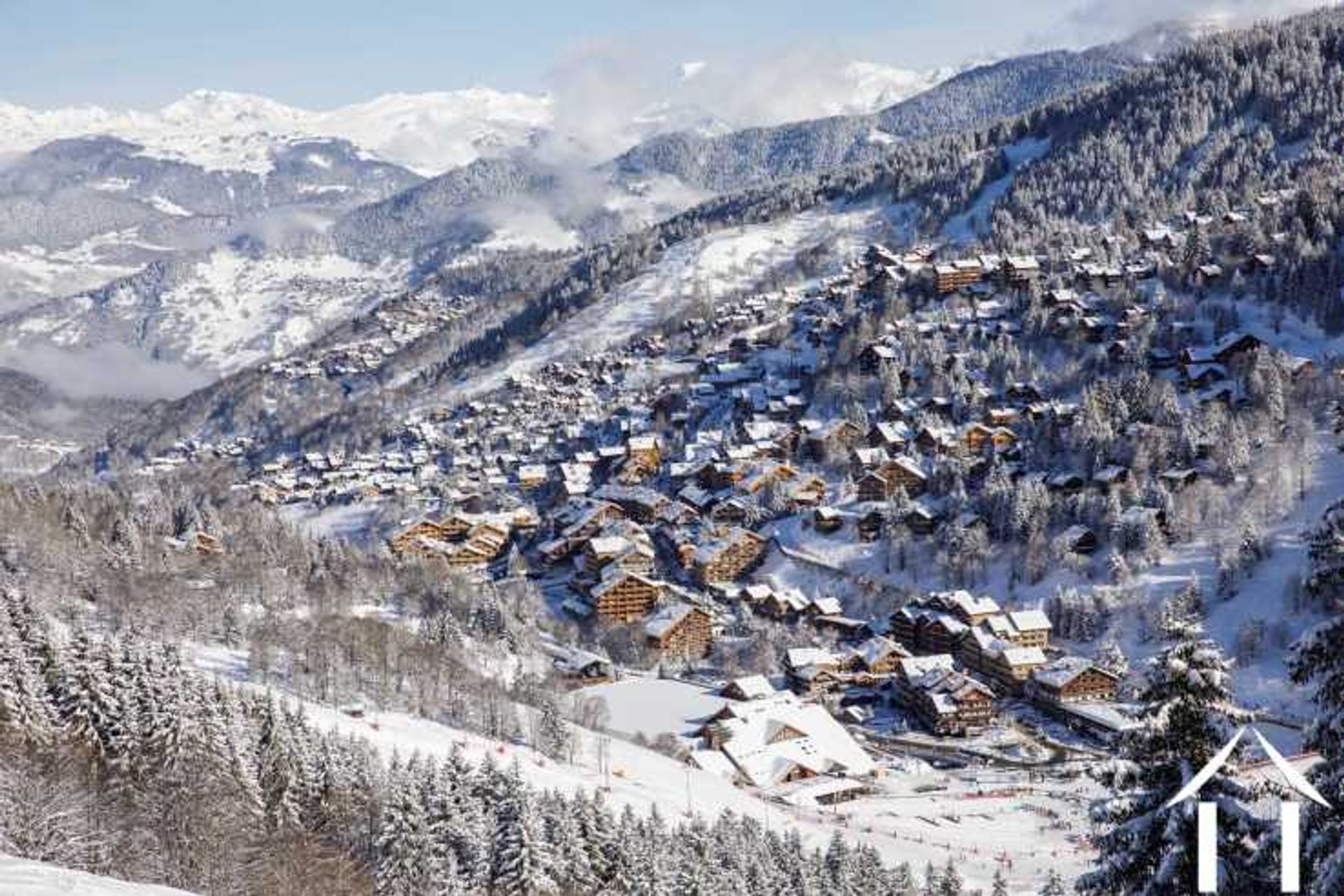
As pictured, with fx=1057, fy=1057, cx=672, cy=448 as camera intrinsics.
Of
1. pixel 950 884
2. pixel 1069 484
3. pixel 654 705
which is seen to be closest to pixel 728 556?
pixel 654 705

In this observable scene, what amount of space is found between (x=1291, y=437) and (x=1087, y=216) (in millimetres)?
106961

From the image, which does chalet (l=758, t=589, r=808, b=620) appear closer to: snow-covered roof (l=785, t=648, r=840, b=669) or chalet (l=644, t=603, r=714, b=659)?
chalet (l=644, t=603, r=714, b=659)

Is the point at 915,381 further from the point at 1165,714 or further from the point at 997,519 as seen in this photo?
the point at 1165,714

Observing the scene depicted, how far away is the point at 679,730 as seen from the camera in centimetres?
7281

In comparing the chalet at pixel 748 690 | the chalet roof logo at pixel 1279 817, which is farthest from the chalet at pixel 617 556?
the chalet roof logo at pixel 1279 817

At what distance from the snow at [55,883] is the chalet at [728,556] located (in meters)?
87.8

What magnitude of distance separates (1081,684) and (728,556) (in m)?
40.9

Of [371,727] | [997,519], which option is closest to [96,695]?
[371,727]

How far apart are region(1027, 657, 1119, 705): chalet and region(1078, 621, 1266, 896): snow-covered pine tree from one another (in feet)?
210

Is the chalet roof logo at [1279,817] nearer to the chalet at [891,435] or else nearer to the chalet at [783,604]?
the chalet at [783,604]

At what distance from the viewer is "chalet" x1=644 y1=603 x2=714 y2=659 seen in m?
92.3

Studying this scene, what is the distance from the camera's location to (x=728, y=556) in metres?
108

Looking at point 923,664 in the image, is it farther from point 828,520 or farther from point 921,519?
point 828,520

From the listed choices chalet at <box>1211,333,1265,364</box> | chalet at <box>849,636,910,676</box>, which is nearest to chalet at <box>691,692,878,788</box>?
chalet at <box>849,636,910,676</box>
